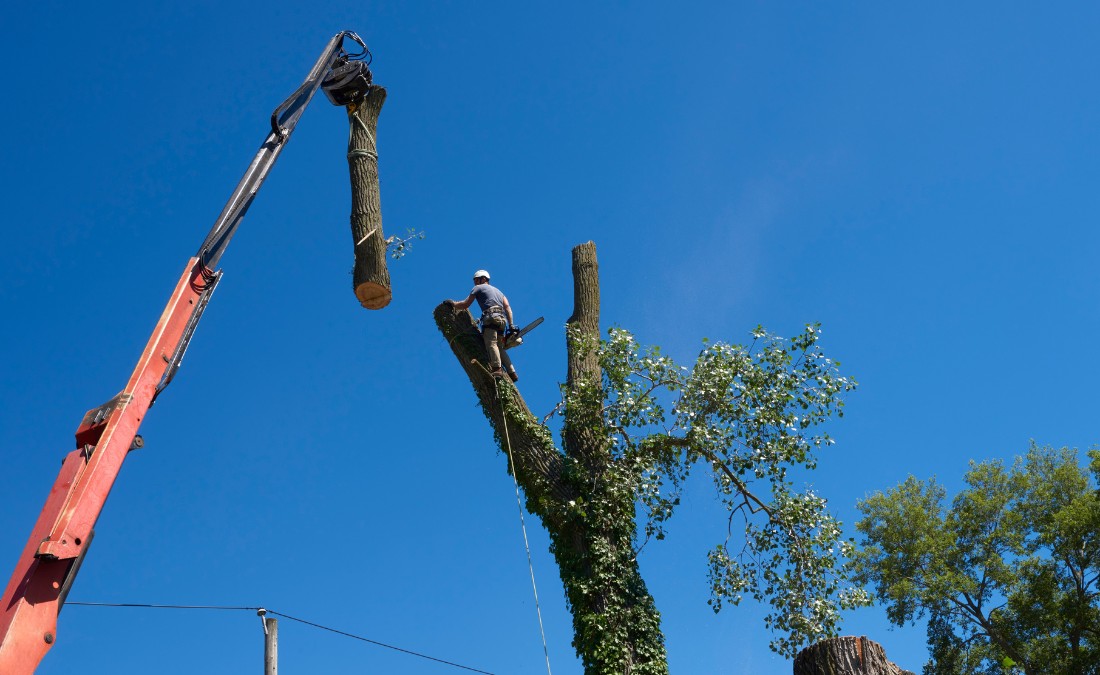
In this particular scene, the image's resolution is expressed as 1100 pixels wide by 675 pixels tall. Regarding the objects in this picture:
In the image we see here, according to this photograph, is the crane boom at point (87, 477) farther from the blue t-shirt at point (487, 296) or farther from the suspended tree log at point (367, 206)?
the blue t-shirt at point (487, 296)

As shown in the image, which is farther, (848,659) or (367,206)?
(367,206)

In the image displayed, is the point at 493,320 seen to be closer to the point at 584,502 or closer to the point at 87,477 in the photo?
the point at 584,502

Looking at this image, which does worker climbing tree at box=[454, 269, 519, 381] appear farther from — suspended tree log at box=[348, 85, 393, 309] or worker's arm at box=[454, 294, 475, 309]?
suspended tree log at box=[348, 85, 393, 309]

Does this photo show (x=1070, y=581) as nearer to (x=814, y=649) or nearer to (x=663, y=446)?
(x=663, y=446)

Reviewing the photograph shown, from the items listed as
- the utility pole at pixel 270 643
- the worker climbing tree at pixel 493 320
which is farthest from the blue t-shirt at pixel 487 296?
the utility pole at pixel 270 643

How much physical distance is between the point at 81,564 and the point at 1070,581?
2093 cm

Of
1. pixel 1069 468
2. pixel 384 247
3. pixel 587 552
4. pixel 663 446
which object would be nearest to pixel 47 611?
pixel 384 247

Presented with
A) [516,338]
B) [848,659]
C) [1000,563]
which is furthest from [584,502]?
Answer: [1000,563]

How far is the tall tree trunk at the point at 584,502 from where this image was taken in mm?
9289

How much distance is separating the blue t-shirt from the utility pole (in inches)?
149

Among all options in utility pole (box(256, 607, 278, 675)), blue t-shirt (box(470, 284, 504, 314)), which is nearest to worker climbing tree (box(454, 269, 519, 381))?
blue t-shirt (box(470, 284, 504, 314))

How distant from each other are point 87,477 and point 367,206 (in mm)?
4368

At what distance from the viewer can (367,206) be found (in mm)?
8977

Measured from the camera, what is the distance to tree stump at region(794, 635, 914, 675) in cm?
443
